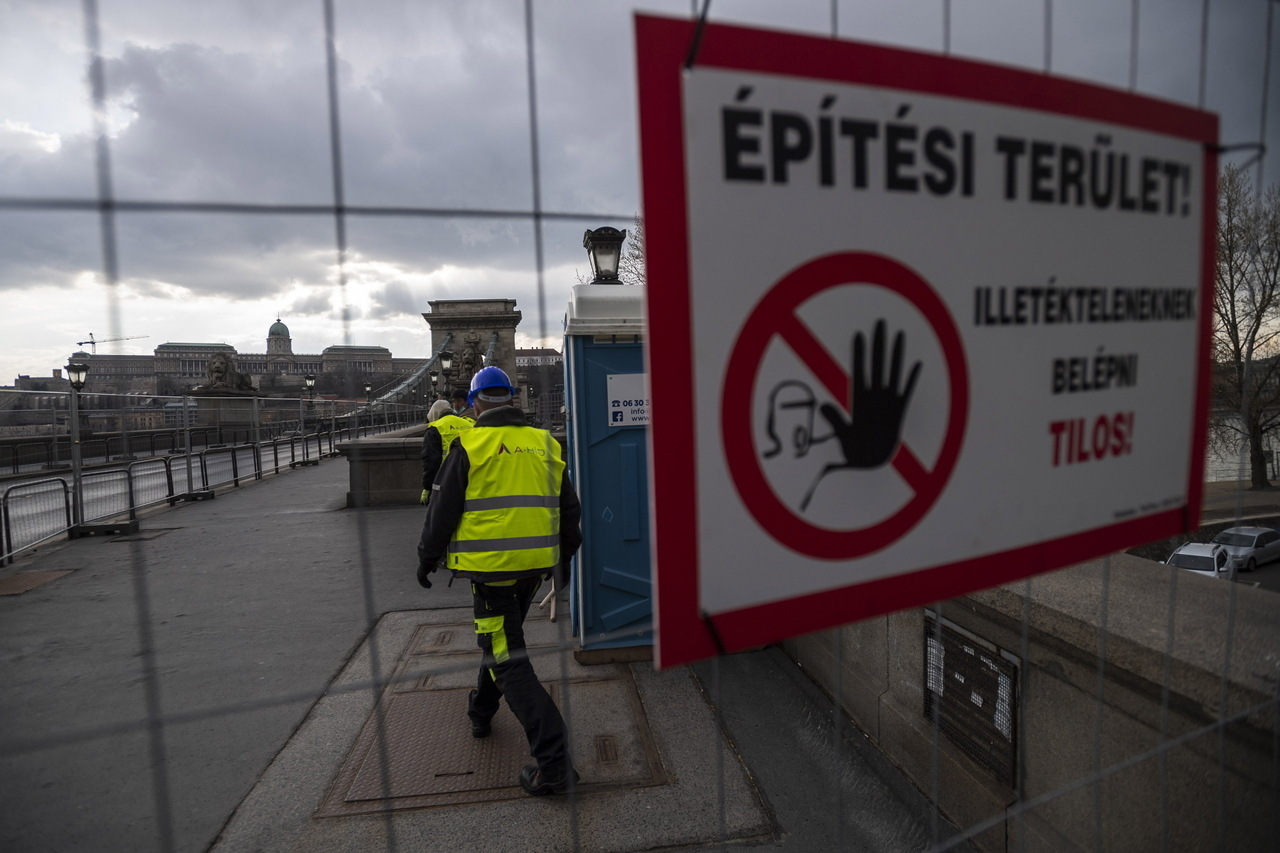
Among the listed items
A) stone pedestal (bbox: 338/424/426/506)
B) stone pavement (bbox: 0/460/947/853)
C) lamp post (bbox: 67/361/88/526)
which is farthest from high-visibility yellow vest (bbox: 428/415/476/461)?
lamp post (bbox: 67/361/88/526)

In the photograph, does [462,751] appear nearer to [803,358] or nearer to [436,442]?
[436,442]

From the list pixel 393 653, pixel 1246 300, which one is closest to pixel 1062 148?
pixel 1246 300

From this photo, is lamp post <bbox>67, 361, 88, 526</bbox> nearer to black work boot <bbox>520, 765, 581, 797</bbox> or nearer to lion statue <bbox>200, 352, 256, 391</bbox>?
lion statue <bbox>200, 352, 256, 391</bbox>

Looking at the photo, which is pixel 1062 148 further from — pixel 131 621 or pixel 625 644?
pixel 131 621

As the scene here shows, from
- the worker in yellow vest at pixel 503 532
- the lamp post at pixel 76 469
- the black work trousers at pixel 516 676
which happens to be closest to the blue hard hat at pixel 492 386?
the worker in yellow vest at pixel 503 532

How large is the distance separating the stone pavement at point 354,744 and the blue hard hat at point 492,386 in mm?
831

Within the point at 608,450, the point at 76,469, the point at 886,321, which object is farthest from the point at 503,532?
the point at 76,469

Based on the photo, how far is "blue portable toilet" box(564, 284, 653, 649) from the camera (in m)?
3.99

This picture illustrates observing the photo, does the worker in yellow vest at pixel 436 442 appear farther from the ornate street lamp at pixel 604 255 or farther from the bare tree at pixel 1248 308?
the bare tree at pixel 1248 308

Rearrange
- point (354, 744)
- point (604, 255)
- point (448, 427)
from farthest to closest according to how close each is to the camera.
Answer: point (448, 427), point (604, 255), point (354, 744)

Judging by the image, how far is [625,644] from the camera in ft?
13.8

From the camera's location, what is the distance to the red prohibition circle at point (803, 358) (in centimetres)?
88

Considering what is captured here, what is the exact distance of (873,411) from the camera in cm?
96

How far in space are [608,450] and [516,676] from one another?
62.3 inches
